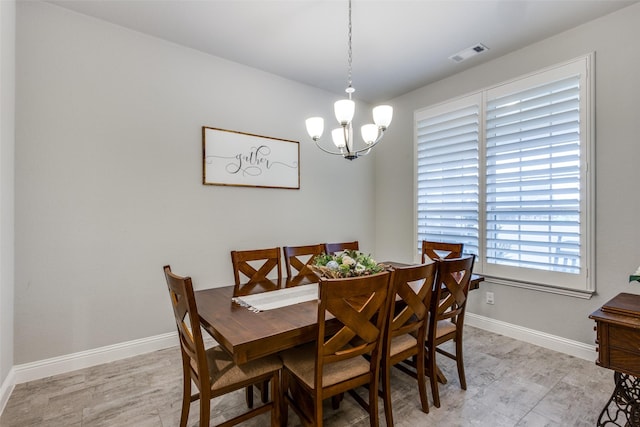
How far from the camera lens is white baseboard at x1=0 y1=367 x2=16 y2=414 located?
1963mm

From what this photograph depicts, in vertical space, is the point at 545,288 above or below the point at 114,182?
below

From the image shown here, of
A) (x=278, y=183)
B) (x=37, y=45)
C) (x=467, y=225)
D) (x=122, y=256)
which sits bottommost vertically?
(x=122, y=256)

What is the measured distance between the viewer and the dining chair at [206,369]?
1.39 m

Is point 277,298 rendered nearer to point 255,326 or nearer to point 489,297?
point 255,326

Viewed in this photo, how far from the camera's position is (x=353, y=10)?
241 centimetres

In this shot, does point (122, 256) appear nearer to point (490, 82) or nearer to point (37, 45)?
point (37, 45)

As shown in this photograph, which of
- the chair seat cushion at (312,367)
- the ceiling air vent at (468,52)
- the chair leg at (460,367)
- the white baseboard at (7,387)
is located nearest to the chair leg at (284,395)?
the chair seat cushion at (312,367)

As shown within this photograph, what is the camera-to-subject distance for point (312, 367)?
1607 millimetres

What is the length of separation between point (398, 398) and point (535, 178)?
2.34 meters

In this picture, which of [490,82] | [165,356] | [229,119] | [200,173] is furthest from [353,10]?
[165,356]

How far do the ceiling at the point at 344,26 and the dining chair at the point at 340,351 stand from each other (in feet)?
7.12

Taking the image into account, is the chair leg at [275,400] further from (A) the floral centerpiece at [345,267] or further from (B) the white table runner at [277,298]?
(A) the floral centerpiece at [345,267]

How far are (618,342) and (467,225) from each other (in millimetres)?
2127

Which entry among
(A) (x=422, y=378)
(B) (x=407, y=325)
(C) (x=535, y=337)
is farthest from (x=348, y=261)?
(C) (x=535, y=337)
